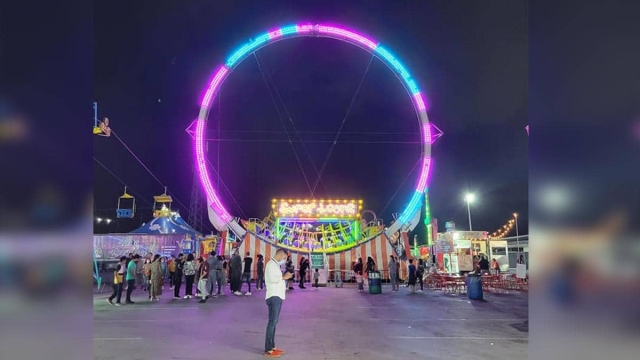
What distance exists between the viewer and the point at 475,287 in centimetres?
1550

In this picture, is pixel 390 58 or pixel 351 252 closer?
pixel 390 58

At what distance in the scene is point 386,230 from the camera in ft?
86.8

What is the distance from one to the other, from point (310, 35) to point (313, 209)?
30.8 ft

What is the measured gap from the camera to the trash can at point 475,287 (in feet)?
50.5

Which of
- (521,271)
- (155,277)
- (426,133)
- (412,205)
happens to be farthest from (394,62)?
(155,277)

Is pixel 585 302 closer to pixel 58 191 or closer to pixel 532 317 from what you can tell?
pixel 532 317

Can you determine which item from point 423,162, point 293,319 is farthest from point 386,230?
point 293,319

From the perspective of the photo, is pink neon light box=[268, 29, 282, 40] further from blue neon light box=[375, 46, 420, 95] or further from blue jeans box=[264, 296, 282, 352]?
blue jeans box=[264, 296, 282, 352]

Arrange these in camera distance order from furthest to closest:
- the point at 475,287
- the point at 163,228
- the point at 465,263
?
the point at 163,228 → the point at 465,263 → the point at 475,287

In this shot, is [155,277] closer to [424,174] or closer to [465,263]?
[424,174]

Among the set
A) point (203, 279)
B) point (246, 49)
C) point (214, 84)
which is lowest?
point (203, 279)

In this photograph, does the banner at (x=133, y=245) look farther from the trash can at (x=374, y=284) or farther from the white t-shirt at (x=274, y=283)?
the white t-shirt at (x=274, y=283)

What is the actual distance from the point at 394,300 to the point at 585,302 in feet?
45.4

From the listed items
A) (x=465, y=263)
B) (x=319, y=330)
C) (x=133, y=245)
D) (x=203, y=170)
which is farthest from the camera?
(x=133, y=245)
